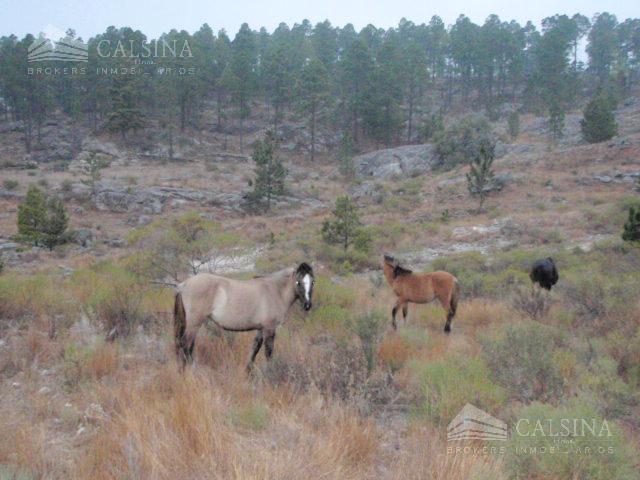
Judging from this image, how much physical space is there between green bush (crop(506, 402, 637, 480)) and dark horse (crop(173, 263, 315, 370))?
2.98m

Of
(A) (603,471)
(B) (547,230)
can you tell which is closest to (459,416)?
(A) (603,471)

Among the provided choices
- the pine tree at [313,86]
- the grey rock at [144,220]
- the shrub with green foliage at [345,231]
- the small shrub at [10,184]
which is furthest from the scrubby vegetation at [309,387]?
the pine tree at [313,86]

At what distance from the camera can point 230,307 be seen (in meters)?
5.88

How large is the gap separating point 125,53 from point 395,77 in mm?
37376

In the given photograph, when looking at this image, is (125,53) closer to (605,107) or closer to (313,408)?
(605,107)

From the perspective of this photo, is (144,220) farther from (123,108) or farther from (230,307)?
(230,307)

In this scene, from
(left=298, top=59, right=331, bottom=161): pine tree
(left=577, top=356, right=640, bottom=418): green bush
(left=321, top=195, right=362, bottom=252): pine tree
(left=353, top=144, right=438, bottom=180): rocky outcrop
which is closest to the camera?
(left=577, top=356, right=640, bottom=418): green bush

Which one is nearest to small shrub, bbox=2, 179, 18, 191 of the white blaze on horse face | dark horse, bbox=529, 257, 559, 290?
the white blaze on horse face

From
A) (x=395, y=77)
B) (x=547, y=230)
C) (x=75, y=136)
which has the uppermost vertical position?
(x=395, y=77)

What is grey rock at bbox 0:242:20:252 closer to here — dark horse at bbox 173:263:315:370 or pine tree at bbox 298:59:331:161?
dark horse at bbox 173:263:315:370

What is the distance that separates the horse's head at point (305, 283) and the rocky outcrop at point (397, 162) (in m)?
41.9

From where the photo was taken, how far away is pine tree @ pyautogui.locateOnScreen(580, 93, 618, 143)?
39.7m

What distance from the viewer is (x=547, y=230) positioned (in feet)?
70.4

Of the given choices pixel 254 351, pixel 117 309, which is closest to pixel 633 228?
pixel 254 351
